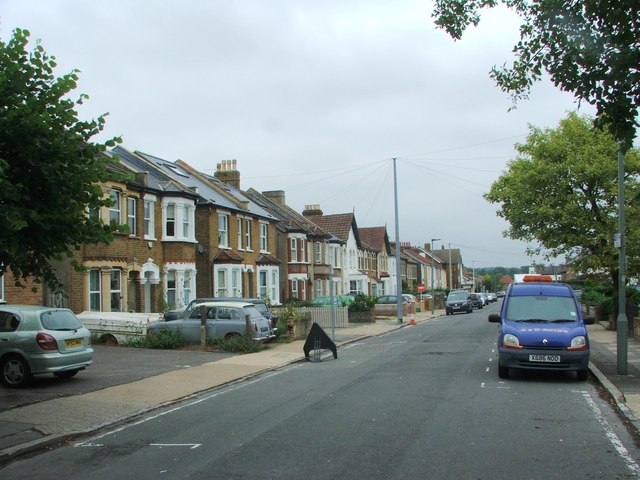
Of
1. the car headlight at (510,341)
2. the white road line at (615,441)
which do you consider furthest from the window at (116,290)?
the white road line at (615,441)

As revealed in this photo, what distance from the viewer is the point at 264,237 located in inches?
1583

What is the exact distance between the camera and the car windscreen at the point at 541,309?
13.8 m

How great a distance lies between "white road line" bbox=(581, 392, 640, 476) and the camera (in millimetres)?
6883

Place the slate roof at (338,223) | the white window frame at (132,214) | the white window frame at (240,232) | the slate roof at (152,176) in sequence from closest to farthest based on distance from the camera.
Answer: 1. the white window frame at (132,214)
2. the slate roof at (152,176)
3. the white window frame at (240,232)
4. the slate roof at (338,223)

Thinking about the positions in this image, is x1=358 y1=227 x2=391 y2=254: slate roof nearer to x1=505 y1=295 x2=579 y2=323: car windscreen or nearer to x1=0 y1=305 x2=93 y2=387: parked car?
x1=505 y1=295 x2=579 y2=323: car windscreen

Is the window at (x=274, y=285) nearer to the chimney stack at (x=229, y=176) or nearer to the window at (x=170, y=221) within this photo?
the chimney stack at (x=229, y=176)

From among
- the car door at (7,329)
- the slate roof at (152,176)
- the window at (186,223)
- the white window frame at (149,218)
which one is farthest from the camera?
the window at (186,223)

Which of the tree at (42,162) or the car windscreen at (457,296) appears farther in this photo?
the car windscreen at (457,296)

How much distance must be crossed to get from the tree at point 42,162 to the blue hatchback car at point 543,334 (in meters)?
8.15

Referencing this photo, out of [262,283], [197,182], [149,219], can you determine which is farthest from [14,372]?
[262,283]

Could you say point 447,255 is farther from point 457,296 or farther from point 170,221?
point 170,221

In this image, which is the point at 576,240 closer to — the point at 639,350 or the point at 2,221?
the point at 639,350

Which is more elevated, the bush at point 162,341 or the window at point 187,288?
the window at point 187,288

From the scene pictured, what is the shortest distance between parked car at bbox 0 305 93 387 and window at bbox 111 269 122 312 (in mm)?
12802
